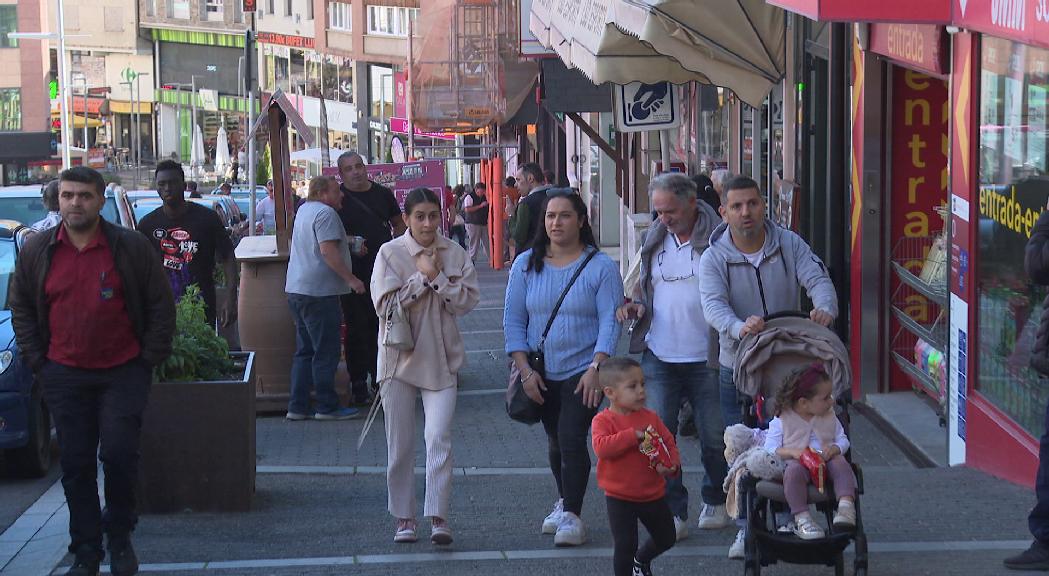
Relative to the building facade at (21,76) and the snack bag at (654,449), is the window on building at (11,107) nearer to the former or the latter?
the building facade at (21,76)

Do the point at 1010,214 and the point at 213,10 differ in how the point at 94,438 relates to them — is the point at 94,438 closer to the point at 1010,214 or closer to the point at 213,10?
the point at 1010,214

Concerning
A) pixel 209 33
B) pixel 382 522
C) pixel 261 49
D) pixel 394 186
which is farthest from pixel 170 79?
pixel 382 522

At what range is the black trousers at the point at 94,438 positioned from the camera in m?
6.49

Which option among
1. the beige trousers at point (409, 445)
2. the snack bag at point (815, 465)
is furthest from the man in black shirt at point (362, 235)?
the snack bag at point (815, 465)

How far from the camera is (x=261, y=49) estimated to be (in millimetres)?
84438

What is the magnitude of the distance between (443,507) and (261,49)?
3148 inches

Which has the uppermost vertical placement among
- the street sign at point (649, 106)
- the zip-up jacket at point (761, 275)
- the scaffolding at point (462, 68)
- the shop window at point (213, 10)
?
the shop window at point (213, 10)

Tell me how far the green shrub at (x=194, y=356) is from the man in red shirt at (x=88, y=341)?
1244mm

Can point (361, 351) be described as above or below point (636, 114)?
below

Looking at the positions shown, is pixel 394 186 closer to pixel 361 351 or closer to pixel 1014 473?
pixel 361 351

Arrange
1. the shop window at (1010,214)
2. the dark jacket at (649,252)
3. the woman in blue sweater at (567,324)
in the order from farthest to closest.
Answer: the shop window at (1010,214) → the dark jacket at (649,252) → the woman in blue sweater at (567,324)

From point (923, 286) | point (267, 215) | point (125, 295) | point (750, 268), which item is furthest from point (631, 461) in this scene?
point (267, 215)

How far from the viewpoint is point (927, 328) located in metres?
10.5

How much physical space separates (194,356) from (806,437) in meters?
3.54
